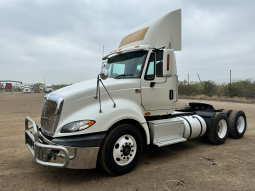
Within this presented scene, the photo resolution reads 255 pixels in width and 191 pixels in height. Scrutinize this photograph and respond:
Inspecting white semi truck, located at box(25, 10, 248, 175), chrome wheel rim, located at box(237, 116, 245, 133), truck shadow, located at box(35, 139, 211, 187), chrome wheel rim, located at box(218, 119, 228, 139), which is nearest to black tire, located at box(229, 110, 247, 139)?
chrome wheel rim, located at box(237, 116, 245, 133)

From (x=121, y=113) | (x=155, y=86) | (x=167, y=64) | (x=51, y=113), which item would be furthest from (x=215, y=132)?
(x=51, y=113)

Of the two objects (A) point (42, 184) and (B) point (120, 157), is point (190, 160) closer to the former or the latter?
(B) point (120, 157)

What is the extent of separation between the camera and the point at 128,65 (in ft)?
15.2

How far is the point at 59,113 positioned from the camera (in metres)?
3.48

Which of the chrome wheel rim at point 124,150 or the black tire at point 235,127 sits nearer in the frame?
the chrome wheel rim at point 124,150

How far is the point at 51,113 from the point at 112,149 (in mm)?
1381

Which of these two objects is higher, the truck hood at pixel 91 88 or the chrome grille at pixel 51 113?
the truck hood at pixel 91 88

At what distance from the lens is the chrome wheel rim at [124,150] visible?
3.72 m

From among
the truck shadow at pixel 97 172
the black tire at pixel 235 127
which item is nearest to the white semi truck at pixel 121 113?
the truck shadow at pixel 97 172

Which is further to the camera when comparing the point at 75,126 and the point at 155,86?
the point at 155,86

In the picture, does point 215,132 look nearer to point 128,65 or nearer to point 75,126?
point 128,65

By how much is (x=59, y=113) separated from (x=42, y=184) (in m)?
1.33

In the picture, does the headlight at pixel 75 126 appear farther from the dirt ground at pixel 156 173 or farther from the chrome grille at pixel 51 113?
the dirt ground at pixel 156 173

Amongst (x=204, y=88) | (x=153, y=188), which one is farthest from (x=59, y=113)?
(x=204, y=88)
